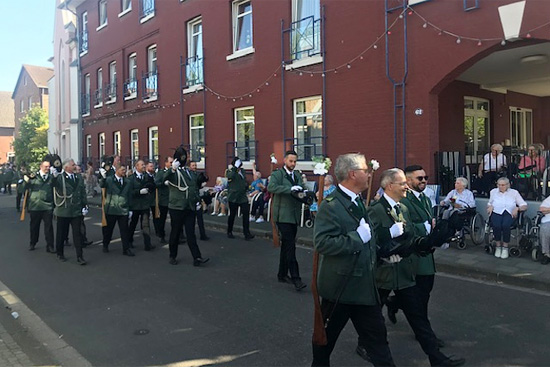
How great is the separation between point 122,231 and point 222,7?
9610 millimetres

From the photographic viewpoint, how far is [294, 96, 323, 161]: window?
1320 centimetres

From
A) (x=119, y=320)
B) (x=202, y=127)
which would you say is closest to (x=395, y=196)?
(x=119, y=320)

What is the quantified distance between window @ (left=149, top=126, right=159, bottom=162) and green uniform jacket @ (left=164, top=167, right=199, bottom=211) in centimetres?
1243

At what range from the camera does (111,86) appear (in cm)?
2394

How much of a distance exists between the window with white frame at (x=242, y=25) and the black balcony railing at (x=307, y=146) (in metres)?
3.71

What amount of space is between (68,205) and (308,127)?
7.07 meters

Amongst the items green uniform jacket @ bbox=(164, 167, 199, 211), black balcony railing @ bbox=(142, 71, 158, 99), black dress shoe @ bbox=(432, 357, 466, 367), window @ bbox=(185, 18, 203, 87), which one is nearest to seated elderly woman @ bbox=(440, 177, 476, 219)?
green uniform jacket @ bbox=(164, 167, 199, 211)

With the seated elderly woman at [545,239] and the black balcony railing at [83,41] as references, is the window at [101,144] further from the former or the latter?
the seated elderly woman at [545,239]

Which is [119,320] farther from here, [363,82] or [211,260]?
[363,82]

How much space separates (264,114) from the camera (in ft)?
47.9

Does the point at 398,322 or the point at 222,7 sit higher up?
the point at 222,7

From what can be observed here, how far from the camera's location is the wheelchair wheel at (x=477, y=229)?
881 centimetres

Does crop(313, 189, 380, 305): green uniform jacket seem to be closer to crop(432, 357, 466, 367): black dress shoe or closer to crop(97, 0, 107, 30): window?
crop(432, 357, 466, 367): black dress shoe

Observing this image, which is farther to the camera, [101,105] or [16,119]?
[16,119]
